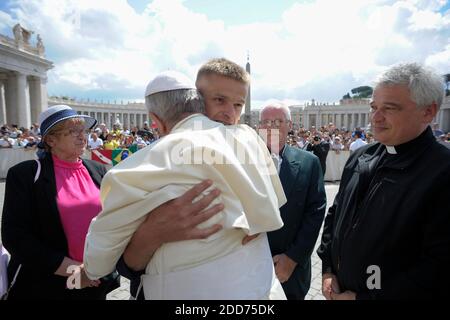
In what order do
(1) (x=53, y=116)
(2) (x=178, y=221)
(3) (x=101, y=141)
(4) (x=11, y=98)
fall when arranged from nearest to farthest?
(2) (x=178, y=221)
(1) (x=53, y=116)
(3) (x=101, y=141)
(4) (x=11, y=98)

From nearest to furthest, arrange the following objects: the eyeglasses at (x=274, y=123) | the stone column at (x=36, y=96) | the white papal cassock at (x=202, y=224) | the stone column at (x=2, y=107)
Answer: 1. the white papal cassock at (x=202, y=224)
2. the eyeglasses at (x=274, y=123)
3. the stone column at (x=2, y=107)
4. the stone column at (x=36, y=96)

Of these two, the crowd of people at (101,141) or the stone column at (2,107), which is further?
the stone column at (2,107)

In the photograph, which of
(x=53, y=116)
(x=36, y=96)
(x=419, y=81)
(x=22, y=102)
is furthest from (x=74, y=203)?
(x=36, y=96)

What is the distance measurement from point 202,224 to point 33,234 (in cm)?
160

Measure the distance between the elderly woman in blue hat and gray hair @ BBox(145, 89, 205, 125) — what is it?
133 cm

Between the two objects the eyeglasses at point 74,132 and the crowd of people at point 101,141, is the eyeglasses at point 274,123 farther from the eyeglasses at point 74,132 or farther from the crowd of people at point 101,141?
the crowd of people at point 101,141

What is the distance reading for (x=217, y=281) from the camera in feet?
3.76

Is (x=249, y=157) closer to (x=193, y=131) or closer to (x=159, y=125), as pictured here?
(x=193, y=131)

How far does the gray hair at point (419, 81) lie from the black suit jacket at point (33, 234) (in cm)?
250

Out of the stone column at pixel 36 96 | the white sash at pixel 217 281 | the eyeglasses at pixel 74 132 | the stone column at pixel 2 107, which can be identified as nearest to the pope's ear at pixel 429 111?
the white sash at pixel 217 281

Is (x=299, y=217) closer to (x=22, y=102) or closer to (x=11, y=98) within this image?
(x=22, y=102)

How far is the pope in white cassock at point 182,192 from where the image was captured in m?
1.06

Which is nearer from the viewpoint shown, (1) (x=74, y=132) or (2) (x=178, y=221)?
(2) (x=178, y=221)

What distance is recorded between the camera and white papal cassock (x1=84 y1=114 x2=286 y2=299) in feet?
3.46
